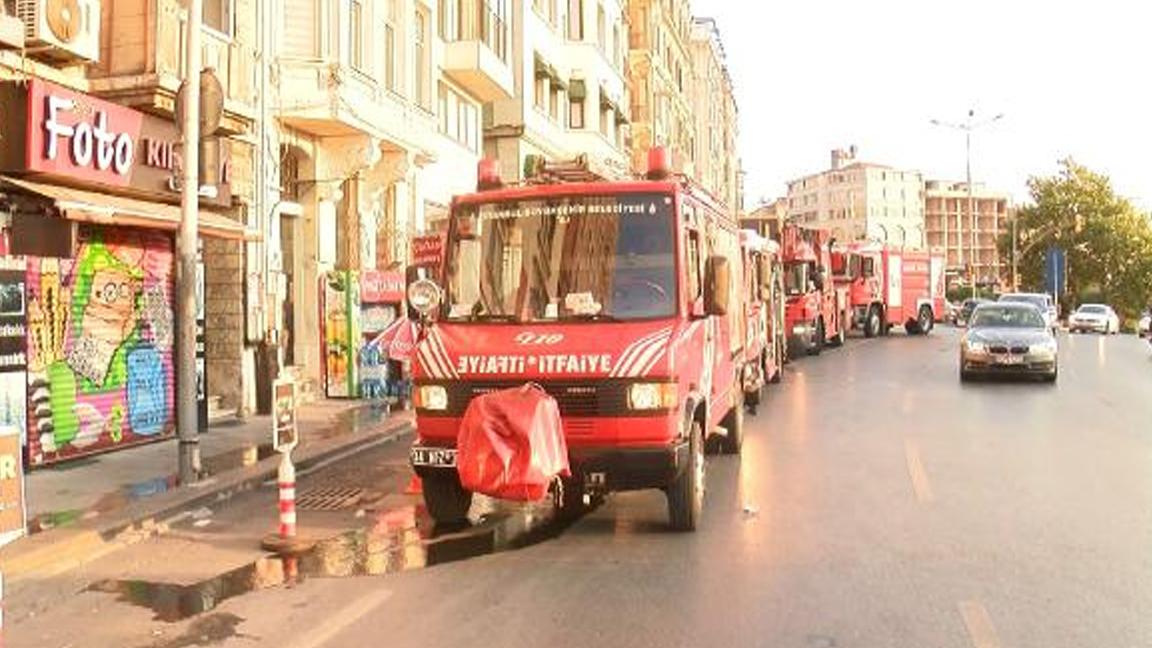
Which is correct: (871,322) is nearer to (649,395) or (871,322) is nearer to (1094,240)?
(649,395)

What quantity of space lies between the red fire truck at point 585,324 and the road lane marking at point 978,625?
2.36m

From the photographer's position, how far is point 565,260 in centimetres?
895

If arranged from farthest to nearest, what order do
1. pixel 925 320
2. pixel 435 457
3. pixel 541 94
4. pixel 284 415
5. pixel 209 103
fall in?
pixel 925 320
pixel 541 94
pixel 209 103
pixel 284 415
pixel 435 457

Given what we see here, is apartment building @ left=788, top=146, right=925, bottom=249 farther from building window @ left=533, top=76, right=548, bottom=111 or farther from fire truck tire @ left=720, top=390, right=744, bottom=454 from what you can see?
fire truck tire @ left=720, top=390, right=744, bottom=454

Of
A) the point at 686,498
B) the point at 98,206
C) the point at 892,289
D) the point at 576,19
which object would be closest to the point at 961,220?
the point at 892,289

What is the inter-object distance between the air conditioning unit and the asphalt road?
755 centimetres

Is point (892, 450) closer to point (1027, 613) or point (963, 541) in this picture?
point (963, 541)

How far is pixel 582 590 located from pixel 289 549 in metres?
2.54

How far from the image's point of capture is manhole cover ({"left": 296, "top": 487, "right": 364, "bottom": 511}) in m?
10.3

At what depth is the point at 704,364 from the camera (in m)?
9.61

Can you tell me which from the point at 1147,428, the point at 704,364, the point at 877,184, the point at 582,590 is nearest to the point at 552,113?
the point at 1147,428

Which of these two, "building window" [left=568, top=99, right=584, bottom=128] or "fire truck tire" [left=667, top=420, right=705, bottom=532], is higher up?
"building window" [left=568, top=99, right=584, bottom=128]

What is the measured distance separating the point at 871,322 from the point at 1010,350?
736 inches

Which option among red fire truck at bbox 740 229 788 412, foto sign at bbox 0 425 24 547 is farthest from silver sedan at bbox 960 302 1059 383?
foto sign at bbox 0 425 24 547
